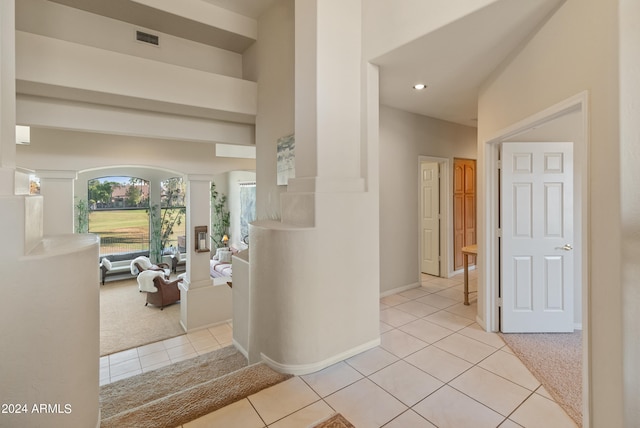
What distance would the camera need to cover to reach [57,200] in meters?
4.59

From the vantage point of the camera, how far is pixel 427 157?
5.06m

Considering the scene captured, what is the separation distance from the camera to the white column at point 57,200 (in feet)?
14.8

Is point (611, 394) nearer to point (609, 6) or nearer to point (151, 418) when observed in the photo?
point (609, 6)

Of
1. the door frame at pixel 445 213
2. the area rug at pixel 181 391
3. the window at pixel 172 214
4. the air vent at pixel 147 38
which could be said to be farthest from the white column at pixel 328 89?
the window at pixel 172 214

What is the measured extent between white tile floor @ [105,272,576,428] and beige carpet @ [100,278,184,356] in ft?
13.0

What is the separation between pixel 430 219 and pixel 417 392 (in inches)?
150

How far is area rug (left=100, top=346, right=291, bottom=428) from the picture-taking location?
1.97 metres

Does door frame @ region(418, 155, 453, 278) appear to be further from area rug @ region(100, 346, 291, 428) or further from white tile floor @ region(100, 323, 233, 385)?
white tile floor @ region(100, 323, 233, 385)

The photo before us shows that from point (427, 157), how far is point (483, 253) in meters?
2.26

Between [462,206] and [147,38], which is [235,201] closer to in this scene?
[147,38]

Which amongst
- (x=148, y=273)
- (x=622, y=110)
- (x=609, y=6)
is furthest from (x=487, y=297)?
(x=148, y=273)

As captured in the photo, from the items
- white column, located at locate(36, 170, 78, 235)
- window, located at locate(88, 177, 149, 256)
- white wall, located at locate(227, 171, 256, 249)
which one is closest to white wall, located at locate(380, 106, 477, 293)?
white column, located at locate(36, 170, 78, 235)

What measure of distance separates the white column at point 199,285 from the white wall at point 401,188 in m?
3.22

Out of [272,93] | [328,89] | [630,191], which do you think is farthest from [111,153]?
[630,191]
